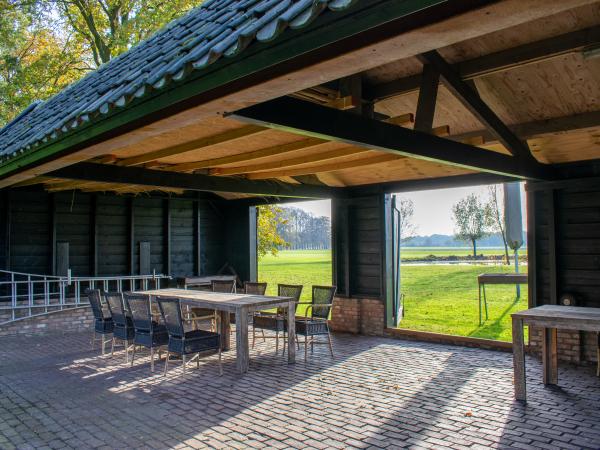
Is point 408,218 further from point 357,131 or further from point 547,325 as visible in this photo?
point 357,131

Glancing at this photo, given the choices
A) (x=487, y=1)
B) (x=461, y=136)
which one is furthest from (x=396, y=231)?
(x=487, y=1)

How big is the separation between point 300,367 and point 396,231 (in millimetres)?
3751

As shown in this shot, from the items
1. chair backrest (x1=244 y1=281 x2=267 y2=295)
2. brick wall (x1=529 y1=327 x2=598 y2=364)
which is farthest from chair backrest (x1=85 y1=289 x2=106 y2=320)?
brick wall (x1=529 y1=327 x2=598 y2=364)

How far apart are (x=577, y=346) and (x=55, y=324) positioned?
8.68 metres

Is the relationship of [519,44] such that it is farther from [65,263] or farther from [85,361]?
[65,263]

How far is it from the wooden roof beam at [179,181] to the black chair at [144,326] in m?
1.50

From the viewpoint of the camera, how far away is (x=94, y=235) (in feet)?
32.7

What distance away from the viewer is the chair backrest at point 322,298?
7.23 m

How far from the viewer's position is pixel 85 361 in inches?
269

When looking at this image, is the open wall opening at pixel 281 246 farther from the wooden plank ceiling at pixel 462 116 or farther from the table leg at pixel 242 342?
the wooden plank ceiling at pixel 462 116

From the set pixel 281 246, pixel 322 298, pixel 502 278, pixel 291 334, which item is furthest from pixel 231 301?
pixel 281 246

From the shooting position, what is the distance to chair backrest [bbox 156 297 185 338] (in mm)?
5676

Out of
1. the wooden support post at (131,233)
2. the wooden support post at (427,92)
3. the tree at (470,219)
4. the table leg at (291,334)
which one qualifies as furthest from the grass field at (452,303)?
the wooden support post at (427,92)

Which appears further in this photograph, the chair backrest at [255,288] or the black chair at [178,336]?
the chair backrest at [255,288]
